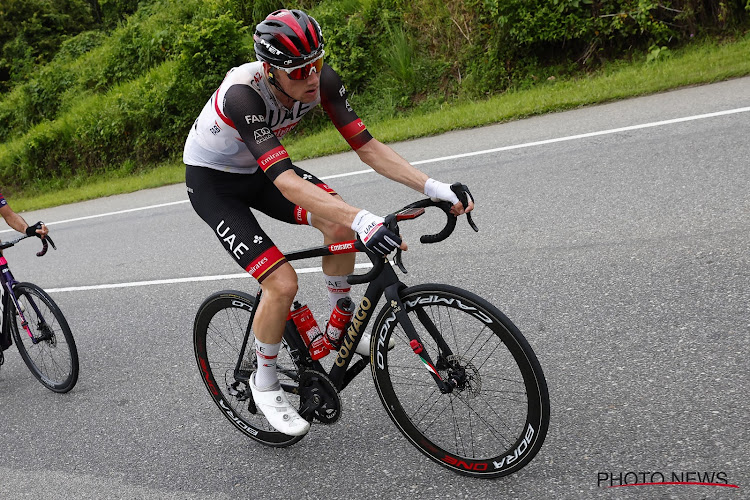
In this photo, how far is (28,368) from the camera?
6039 mm

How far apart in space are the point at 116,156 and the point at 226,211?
50.2 feet

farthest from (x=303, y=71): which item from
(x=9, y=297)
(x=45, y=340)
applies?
(x=9, y=297)

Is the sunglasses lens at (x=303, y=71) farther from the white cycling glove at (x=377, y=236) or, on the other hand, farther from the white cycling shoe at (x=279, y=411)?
the white cycling shoe at (x=279, y=411)

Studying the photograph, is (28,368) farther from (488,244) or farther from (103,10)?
(103,10)

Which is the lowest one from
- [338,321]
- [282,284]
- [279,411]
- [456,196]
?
[279,411]

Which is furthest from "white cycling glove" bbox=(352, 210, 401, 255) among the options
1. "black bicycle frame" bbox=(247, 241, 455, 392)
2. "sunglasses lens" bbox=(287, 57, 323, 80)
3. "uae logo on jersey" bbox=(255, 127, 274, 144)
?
"sunglasses lens" bbox=(287, 57, 323, 80)

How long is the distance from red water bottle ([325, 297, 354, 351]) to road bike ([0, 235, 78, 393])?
258cm

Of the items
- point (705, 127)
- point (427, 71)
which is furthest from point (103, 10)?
point (705, 127)

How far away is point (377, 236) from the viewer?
2898 mm

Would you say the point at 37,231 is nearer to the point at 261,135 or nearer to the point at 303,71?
the point at 261,135

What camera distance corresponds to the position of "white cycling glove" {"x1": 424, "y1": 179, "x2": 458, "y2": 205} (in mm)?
3168

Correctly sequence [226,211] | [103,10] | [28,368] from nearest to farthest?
[226,211]
[28,368]
[103,10]

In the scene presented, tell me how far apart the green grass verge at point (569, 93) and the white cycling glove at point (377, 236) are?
7962 millimetres

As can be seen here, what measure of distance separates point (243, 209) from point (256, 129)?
0.62 m
